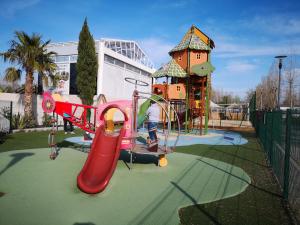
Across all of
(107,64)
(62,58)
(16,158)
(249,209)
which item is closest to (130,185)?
(249,209)

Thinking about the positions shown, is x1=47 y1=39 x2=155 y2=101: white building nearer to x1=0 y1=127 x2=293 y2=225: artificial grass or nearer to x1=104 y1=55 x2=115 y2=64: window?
x1=104 y1=55 x2=115 y2=64: window

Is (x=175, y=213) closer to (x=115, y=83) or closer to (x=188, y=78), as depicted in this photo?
(x=188, y=78)

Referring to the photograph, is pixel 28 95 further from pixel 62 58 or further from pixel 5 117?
pixel 62 58

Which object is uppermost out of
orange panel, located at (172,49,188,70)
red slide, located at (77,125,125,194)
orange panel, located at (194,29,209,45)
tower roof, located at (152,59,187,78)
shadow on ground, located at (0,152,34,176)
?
orange panel, located at (194,29,209,45)

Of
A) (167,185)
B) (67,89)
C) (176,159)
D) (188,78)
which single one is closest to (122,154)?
(176,159)

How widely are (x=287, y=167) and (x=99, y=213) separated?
3968 mm

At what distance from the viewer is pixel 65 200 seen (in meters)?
4.90

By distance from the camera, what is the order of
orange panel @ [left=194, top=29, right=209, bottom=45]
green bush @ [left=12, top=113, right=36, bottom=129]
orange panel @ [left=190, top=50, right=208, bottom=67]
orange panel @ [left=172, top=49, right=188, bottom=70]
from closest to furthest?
green bush @ [left=12, top=113, right=36, bottom=129] → orange panel @ [left=190, top=50, right=208, bottom=67] → orange panel @ [left=172, top=49, right=188, bottom=70] → orange panel @ [left=194, top=29, right=209, bottom=45]

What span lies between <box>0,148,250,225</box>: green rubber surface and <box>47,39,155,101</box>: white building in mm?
16468

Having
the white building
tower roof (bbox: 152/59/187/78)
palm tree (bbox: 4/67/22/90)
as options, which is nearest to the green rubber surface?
palm tree (bbox: 4/67/22/90)

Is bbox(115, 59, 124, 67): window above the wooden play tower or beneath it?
above

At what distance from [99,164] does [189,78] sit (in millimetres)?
13517

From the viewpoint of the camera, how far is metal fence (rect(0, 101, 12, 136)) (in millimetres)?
14755

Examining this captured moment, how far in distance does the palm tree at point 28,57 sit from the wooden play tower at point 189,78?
25.7ft
